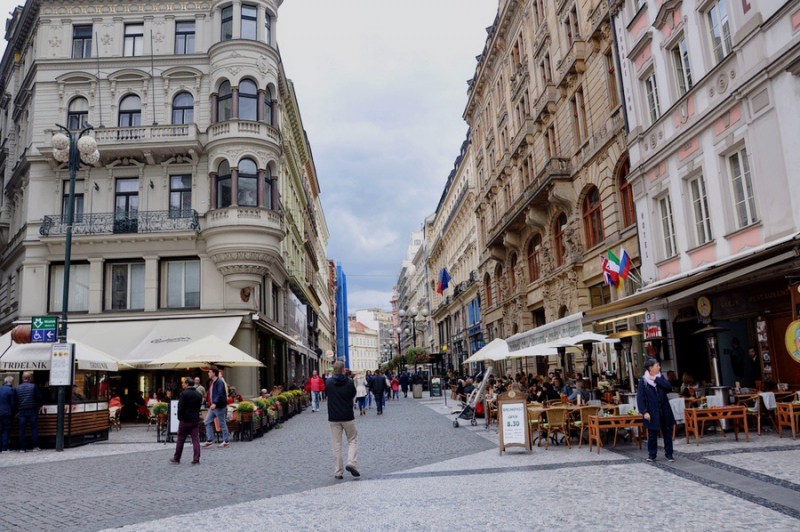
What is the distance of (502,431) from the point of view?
12367mm

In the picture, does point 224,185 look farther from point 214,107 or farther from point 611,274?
point 611,274

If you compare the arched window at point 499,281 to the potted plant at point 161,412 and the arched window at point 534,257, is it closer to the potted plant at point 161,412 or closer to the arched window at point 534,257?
the arched window at point 534,257

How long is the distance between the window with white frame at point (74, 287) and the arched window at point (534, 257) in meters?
21.1

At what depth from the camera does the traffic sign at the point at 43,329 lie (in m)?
16.2

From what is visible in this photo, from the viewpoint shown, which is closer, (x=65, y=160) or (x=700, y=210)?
(x=65, y=160)

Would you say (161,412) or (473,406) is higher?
(161,412)

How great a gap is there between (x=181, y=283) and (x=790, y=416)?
925 inches

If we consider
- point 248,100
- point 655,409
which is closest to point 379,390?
point 248,100

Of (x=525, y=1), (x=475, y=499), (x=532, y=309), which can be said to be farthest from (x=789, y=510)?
(x=525, y=1)

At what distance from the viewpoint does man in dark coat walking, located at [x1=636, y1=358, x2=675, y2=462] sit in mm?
10086

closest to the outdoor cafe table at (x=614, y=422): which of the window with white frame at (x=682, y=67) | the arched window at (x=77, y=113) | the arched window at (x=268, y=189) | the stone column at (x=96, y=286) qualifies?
the window with white frame at (x=682, y=67)

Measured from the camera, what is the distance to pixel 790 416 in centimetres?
1144

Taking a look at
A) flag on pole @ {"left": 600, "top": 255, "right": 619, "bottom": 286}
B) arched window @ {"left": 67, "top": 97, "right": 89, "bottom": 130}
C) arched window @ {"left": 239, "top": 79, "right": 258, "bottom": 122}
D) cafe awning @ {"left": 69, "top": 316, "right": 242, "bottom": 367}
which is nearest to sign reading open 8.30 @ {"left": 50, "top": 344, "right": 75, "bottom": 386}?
cafe awning @ {"left": 69, "top": 316, "right": 242, "bottom": 367}

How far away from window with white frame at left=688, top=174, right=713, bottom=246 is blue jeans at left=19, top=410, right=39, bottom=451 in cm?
1755
